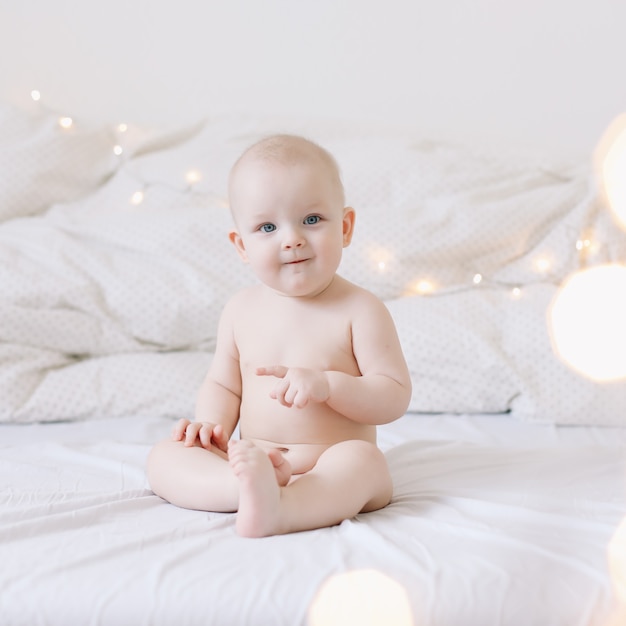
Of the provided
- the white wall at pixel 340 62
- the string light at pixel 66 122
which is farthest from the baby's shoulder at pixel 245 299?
the white wall at pixel 340 62

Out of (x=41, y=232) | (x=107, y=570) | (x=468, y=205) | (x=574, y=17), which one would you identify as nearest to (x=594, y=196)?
(x=468, y=205)

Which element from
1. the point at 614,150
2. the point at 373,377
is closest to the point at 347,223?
the point at 373,377

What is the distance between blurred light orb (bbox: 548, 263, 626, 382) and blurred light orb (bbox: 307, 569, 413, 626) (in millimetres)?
947

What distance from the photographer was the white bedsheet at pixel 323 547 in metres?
0.83

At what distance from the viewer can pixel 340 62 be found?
2463 mm

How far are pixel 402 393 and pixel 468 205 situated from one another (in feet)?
2.97

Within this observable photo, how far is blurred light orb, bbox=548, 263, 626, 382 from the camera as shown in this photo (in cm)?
167

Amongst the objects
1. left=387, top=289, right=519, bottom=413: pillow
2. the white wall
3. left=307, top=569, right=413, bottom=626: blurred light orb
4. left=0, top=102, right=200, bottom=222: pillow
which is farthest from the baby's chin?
the white wall

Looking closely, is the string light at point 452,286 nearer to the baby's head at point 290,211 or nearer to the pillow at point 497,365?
the pillow at point 497,365

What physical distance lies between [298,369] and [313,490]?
15 cm

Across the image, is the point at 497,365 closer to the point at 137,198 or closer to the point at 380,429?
the point at 380,429

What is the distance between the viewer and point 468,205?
1970mm

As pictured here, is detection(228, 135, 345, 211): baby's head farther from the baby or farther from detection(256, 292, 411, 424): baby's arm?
detection(256, 292, 411, 424): baby's arm

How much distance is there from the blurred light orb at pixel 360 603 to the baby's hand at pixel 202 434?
1.14 feet
